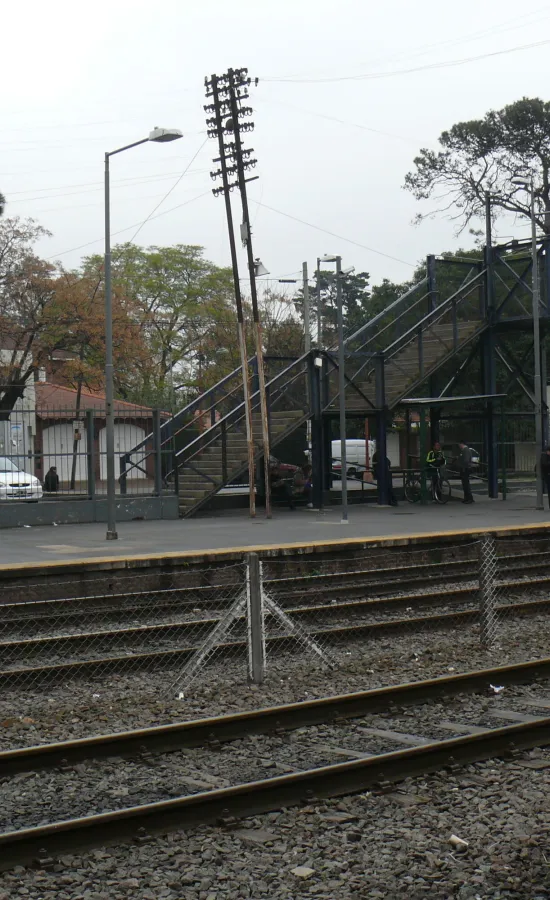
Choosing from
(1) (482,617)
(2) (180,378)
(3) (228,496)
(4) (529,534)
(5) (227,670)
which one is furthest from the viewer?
(2) (180,378)

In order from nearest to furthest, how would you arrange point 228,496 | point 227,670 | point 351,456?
1. point 227,670
2. point 228,496
3. point 351,456

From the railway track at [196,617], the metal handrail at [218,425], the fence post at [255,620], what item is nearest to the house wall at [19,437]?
the metal handrail at [218,425]

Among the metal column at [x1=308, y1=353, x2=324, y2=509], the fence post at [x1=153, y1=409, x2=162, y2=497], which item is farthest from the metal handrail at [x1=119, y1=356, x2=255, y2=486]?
the metal column at [x1=308, y1=353, x2=324, y2=509]

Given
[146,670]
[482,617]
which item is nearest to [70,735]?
[146,670]

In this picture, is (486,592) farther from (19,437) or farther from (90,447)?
(90,447)

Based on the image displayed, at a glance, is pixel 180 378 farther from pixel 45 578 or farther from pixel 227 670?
pixel 227 670

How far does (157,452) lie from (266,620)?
14.4 m

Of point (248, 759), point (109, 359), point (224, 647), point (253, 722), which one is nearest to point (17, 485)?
point (109, 359)

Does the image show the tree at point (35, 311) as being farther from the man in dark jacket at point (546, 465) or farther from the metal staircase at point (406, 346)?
the man in dark jacket at point (546, 465)

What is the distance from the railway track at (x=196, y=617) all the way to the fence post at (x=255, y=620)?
1.18 m

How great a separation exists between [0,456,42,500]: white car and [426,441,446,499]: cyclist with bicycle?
11585 millimetres

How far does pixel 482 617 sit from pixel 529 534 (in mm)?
10418

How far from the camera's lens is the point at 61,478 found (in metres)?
26.1

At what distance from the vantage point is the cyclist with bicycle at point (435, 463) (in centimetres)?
3120
